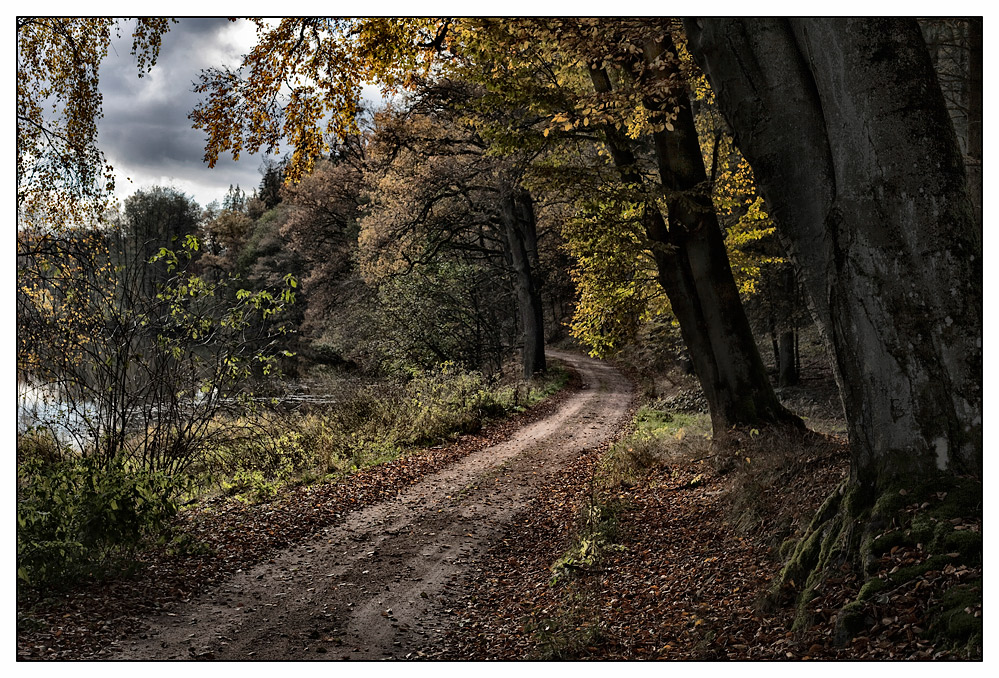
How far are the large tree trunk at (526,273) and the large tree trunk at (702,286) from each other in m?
9.90

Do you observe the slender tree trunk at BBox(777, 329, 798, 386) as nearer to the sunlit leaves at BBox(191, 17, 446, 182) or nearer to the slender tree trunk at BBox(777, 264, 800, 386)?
the slender tree trunk at BBox(777, 264, 800, 386)

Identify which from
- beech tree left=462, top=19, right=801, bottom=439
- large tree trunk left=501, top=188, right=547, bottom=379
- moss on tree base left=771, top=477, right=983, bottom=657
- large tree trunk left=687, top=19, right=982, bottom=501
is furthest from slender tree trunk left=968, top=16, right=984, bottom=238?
large tree trunk left=501, top=188, right=547, bottom=379

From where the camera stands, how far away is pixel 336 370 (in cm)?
1947

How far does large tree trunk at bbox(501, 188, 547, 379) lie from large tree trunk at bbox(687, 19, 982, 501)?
14.4 m

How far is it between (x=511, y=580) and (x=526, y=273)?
13.9 m

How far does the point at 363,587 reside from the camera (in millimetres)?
5387

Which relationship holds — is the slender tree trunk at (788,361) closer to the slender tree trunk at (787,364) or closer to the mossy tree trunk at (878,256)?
the slender tree trunk at (787,364)

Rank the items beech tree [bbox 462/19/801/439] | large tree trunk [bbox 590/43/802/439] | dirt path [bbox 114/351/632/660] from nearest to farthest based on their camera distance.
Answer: dirt path [bbox 114/351/632/660] < beech tree [bbox 462/19/801/439] < large tree trunk [bbox 590/43/802/439]

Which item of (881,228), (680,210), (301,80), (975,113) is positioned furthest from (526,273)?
(881,228)

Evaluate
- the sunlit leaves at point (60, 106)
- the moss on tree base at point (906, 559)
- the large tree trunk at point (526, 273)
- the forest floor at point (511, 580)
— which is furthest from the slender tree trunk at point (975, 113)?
the large tree trunk at point (526, 273)

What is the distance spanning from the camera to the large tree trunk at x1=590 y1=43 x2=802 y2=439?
8039 mm

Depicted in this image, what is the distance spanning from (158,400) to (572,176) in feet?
16.8

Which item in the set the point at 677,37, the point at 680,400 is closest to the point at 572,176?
the point at 677,37

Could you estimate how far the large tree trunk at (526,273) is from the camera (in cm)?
1856
